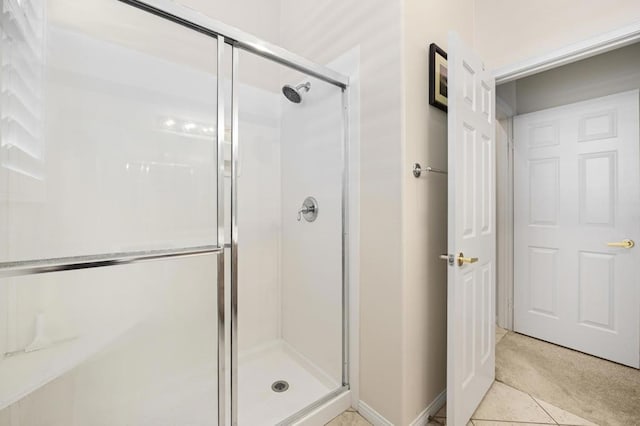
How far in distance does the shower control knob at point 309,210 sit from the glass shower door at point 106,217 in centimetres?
77

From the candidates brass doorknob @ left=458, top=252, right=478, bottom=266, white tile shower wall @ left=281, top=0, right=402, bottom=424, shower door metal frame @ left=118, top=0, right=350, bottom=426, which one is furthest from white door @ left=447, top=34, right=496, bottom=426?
shower door metal frame @ left=118, top=0, right=350, bottom=426

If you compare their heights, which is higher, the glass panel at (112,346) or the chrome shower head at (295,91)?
the chrome shower head at (295,91)

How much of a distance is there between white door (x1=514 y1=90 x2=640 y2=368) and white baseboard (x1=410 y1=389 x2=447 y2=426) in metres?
1.45

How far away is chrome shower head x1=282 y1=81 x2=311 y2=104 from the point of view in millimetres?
1769

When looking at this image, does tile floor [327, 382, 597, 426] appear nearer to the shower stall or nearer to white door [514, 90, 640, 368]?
the shower stall

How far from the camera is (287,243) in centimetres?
206

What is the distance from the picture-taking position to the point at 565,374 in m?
1.90

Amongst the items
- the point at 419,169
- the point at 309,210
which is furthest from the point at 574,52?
the point at 309,210

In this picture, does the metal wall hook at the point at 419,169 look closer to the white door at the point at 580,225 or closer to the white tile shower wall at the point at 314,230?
the white tile shower wall at the point at 314,230

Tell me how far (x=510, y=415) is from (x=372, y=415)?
0.77 m

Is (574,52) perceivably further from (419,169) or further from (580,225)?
(580,225)

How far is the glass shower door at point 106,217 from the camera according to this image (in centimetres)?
91

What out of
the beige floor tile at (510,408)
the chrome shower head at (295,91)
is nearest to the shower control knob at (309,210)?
the chrome shower head at (295,91)

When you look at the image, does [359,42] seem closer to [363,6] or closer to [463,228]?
[363,6]
